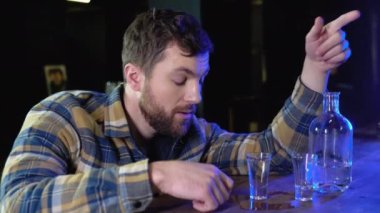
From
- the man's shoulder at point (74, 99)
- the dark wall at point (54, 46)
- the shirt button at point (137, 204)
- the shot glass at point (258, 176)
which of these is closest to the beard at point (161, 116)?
the man's shoulder at point (74, 99)

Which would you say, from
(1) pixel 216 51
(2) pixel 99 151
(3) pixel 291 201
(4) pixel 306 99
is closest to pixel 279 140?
(4) pixel 306 99

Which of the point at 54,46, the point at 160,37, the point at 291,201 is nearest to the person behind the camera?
the point at 291,201

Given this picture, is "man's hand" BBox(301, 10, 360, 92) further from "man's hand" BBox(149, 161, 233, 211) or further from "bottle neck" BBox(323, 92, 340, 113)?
"man's hand" BBox(149, 161, 233, 211)

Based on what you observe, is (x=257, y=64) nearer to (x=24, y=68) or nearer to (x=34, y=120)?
(x=24, y=68)

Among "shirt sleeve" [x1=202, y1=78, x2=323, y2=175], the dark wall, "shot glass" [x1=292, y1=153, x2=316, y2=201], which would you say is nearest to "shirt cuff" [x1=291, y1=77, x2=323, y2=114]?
"shirt sleeve" [x1=202, y1=78, x2=323, y2=175]

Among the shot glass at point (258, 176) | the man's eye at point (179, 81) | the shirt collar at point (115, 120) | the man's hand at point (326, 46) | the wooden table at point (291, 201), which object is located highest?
the man's hand at point (326, 46)

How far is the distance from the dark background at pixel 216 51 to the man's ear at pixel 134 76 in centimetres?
245

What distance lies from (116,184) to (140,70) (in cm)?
47

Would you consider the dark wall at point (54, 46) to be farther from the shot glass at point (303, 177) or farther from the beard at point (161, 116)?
the shot glass at point (303, 177)

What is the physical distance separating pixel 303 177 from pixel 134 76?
1.79 ft

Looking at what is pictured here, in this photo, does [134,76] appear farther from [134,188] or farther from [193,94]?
[134,188]

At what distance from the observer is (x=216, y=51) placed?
4.79 meters

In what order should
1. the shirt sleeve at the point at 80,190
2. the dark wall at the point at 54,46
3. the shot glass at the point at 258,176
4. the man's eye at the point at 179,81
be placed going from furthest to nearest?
the dark wall at the point at 54,46 → the man's eye at the point at 179,81 → the shot glass at the point at 258,176 → the shirt sleeve at the point at 80,190

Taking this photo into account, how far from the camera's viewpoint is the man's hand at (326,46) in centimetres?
121
